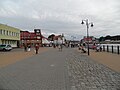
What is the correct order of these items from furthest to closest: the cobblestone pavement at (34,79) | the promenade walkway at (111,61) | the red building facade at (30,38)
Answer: the red building facade at (30,38) < the promenade walkway at (111,61) < the cobblestone pavement at (34,79)

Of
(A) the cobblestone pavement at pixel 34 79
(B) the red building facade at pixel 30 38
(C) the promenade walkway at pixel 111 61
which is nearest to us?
(A) the cobblestone pavement at pixel 34 79

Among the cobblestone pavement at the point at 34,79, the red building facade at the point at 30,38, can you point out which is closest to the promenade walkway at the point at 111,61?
the cobblestone pavement at the point at 34,79

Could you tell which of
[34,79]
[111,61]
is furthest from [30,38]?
Result: [34,79]

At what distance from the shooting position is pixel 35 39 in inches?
4181

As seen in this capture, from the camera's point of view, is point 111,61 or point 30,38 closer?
point 111,61

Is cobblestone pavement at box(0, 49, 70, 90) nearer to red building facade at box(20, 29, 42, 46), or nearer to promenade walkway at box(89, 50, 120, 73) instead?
promenade walkway at box(89, 50, 120, 73)

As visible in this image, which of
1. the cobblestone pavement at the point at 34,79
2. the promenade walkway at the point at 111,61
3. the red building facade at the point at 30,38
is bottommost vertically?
the cobblestone pavement at the point at 34,79

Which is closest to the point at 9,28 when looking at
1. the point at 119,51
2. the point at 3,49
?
the point at 3,49

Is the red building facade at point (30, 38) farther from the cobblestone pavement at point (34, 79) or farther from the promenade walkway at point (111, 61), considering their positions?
the cobblestone pavement at point (34, 79)

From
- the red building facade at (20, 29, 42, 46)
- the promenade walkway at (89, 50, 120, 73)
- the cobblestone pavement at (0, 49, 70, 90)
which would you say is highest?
the red building facade at (20, 29, 42, 46)

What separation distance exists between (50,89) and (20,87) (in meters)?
1.13

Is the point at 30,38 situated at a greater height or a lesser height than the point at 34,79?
greater

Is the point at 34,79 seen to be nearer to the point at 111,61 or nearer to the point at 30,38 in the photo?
the point at 111,61

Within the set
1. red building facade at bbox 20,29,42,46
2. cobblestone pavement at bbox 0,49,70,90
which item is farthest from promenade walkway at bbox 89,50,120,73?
red building facade at bbox 20,29,42,46
